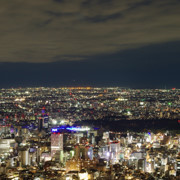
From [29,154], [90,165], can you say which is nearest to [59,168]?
[90,165]

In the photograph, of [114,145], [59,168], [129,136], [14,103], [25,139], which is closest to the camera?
[59,168]

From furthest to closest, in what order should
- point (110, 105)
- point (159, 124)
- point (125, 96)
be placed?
point (125, 96) < point (110, 105) < point (159, 124)

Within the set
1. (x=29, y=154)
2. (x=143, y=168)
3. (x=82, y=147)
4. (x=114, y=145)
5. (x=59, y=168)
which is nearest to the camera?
(x=59, y=168)

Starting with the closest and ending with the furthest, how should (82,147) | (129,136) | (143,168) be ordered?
1. (143,168)
2. (82,147)
3. (129,136)

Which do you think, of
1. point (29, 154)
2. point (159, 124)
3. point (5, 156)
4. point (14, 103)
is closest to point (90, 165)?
point (29, 154)

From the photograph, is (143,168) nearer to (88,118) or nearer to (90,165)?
(90,165)

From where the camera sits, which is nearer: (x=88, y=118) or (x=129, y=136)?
(x=129, y=136)

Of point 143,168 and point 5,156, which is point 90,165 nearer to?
point 143,168

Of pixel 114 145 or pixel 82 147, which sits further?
pixel 114 145

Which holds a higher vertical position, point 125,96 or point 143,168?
point 125,96
